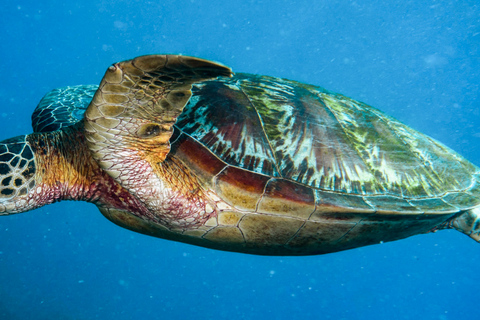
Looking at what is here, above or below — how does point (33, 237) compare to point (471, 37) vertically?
below

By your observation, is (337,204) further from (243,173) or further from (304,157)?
(243,173)

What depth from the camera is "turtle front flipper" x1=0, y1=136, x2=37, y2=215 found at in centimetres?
194

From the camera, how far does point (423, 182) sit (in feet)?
7.93

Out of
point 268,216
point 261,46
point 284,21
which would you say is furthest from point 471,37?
point 268,216

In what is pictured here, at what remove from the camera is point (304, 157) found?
2.23 meters

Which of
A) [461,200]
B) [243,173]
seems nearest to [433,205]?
[461,200]

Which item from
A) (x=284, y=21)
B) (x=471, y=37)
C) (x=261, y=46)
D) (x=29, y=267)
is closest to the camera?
(x=29, y=267)

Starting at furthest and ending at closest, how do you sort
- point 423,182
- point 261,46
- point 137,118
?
point 261,46, point 423,182, point 137,118

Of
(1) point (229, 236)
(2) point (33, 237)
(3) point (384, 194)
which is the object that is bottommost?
(2) point (33, 237)

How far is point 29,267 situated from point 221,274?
18.5 meters

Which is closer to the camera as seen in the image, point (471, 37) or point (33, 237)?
point (33, 237)

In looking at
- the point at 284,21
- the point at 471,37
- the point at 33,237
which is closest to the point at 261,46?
the point at 284,21

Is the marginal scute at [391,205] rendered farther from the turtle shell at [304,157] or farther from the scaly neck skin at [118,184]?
the scaly neck skin at [118,184]

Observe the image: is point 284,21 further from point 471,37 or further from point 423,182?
point 423,182
